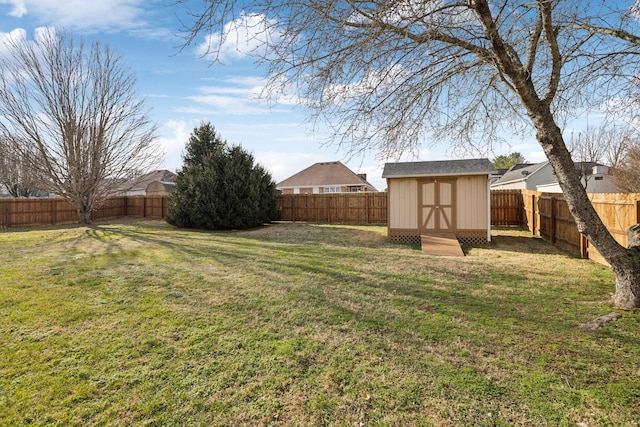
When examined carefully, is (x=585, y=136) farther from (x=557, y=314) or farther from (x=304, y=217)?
(x=557, y=314)

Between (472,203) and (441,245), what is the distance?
7.10 ft

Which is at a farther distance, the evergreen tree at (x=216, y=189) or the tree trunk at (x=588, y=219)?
the evergreen tree at (x=216, y=189)

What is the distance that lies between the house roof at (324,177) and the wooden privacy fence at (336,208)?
1061 cm

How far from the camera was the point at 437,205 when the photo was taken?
31.9ft

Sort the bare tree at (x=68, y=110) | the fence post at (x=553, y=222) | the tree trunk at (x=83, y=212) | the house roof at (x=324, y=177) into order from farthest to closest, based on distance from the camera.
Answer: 1. the house roof at (x=324, y=177)
2. the tree trunk at (x=83, y=212)
3. the bare tree at (x=68, y=110)
4. the fence post at (x=553, y=222)

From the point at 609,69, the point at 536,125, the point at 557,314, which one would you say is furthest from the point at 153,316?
the point at 609,69

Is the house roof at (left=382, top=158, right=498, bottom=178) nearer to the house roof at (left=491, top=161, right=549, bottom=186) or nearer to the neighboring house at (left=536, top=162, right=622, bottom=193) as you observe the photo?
the neighboring house at (left=536, top=162, right=622, bottom=193)

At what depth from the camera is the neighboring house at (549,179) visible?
634 inches

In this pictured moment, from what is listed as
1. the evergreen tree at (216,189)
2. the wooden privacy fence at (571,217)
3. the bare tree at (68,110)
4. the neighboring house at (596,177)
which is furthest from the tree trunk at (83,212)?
the neighboring house at (596,177)

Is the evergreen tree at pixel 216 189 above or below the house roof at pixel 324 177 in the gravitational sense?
below

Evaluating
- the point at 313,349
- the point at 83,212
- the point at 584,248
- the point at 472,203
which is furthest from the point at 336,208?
the point at 313,349

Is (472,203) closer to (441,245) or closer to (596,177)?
(441,245)

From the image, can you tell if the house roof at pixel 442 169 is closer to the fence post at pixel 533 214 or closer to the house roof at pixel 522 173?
the fence post at pixel 533 214

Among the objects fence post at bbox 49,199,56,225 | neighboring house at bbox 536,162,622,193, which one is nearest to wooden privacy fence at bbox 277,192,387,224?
neighboring house at bbox 536,162,622,193
